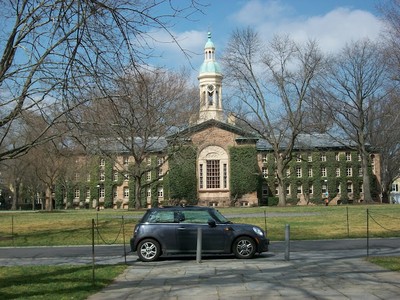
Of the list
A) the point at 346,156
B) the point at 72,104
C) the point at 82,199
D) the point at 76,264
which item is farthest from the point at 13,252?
the point at 346,156

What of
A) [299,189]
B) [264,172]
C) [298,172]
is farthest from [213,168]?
[299,189]

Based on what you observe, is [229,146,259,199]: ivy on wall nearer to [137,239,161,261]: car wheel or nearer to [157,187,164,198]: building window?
[157,187,164,198]: building window

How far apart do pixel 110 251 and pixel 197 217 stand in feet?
14.2

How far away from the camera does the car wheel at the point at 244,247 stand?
557 inches

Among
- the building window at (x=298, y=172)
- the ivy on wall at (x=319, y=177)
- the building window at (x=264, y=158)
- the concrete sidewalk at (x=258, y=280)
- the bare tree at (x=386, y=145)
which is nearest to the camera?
the concrete sidewalk at (x=258, y=280)

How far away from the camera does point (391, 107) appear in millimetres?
56875

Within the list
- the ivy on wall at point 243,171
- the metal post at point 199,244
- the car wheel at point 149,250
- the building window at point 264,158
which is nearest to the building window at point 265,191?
the building window at point 264,158

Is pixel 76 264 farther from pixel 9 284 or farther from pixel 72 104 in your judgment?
pixel 72 104

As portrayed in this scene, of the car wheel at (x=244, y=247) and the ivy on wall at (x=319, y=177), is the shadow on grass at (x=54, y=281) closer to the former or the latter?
the car wheel at (x=244, y=247)

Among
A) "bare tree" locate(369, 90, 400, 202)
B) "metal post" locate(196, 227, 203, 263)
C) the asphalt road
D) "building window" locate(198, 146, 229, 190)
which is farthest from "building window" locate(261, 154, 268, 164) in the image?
"metal post" locate(196, 227, 203, 263)

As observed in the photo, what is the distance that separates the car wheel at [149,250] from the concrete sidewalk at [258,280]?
21 centimetres

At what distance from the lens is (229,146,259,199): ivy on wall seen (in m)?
70.0

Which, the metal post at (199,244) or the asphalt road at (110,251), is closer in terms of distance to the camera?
the metal post at (199,244)

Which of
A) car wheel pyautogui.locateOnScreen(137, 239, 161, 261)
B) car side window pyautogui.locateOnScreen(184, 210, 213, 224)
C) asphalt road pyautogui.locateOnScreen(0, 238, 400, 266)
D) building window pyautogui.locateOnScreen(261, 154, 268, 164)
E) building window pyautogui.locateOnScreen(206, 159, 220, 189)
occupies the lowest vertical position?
asphalt road pyautogui.locateOnScreen(0, 238, 400, 266)
